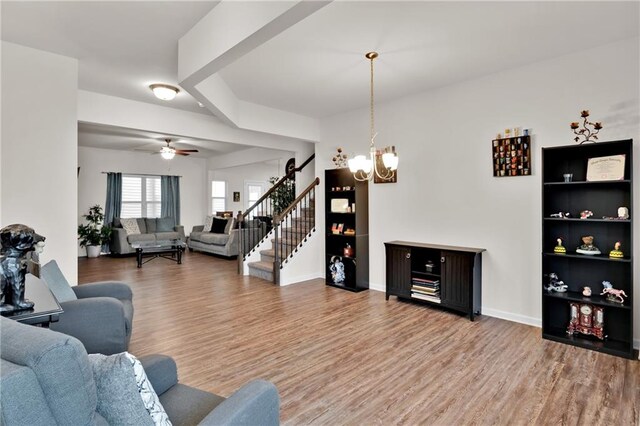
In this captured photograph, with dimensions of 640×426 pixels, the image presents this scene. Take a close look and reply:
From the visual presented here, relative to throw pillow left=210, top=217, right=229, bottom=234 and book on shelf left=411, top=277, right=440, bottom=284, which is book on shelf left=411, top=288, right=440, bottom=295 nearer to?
book on shelf left=411, top=277, right=440, bottom=284

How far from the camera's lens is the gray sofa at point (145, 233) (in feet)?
29.2

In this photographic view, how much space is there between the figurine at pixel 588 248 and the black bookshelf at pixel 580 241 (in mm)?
55

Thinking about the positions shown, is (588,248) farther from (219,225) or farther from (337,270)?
(219,225)

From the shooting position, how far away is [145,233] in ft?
31.2

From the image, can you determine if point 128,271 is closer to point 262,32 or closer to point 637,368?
point 262,32

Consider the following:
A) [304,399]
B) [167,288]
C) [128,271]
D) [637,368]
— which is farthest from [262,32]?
[128,271]

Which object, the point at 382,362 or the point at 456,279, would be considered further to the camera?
the point at 456,279

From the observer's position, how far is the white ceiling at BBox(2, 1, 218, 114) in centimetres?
272

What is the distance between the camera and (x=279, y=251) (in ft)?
20.5

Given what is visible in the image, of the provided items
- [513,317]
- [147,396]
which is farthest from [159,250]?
[147,396]

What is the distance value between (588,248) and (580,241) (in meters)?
0.23

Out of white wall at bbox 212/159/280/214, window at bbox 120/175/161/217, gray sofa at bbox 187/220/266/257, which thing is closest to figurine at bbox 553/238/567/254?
gray sofa at bbox 187/220/266/257

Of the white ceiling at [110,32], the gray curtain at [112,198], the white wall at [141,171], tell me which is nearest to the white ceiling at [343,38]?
the white ceiling at [110,32]

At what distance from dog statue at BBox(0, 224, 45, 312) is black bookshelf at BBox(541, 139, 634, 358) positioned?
13.7 feet
